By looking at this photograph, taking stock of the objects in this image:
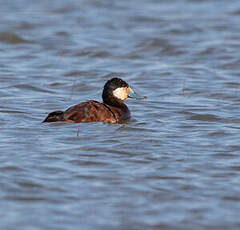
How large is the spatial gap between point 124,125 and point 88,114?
538 mm

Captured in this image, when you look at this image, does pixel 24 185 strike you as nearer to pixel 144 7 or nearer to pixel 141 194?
pixel 141 194

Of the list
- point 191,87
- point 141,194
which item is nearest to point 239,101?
point 191,87

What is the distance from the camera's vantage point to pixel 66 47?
1602 centimetres

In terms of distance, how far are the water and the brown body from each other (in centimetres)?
12

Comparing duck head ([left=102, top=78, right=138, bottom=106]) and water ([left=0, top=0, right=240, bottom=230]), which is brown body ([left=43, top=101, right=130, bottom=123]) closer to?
water ([left=0, top=0, right=240, bottom=230])

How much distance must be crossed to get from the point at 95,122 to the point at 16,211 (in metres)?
3.40

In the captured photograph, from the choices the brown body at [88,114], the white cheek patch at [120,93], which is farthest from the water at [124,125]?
the white cheek patch at [120,93]

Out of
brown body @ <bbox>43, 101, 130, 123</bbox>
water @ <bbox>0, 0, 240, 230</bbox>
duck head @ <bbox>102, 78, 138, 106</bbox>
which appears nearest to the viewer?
water @ <bbox>0, 0, 240, 230</bbox>

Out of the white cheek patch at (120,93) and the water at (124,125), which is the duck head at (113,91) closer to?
the white cheek patch at (120,93)

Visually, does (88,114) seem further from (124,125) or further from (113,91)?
(113,91)

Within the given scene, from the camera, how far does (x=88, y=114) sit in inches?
362

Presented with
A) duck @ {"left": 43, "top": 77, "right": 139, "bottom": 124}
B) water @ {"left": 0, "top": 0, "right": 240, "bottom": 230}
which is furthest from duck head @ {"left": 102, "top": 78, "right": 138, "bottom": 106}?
water @ {"left": 0, "top": 0, "right": 240, "bottom": 230}

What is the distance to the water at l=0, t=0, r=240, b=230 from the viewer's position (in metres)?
6.19

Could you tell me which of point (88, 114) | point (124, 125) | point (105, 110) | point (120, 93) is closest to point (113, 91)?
point (120, 93)
